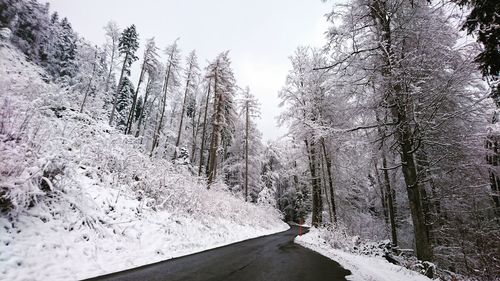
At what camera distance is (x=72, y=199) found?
19.3 feet

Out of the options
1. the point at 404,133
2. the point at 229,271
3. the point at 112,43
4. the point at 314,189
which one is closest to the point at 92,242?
the point at 229,271

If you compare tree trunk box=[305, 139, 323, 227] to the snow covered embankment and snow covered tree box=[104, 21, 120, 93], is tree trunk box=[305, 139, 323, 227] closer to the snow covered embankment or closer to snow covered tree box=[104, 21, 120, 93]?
the snow covered embankment

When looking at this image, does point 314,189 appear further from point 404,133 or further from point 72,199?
point 72,199

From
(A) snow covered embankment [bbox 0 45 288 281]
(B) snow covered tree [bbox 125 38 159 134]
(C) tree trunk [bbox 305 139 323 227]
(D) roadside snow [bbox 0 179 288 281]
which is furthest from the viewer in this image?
(B) snow covered tree [bbox 125 38 159 134]

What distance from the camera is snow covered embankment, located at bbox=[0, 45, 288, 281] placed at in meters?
4.42

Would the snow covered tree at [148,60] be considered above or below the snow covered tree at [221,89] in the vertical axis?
above

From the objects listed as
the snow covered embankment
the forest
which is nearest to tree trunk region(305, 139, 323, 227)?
the forest

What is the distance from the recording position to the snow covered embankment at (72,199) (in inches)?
174

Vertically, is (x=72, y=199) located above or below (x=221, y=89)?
below

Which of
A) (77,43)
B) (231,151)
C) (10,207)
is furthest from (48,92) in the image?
(77,43)

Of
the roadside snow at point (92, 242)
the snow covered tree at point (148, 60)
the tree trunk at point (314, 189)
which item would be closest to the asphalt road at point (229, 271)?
the roadside snow at point (92, 242)

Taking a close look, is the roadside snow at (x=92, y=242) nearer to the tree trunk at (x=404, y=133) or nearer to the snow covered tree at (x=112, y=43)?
the tree trunk at (x=404, y=133)

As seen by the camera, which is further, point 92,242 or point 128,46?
point 128,46

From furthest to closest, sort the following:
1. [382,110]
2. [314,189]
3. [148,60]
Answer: [148,60] < [314,189] < [382,110]
